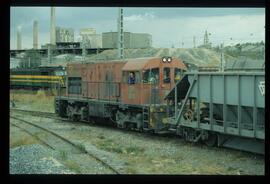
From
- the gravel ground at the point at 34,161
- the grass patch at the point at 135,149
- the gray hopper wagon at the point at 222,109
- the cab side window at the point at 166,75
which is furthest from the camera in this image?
the cab side window at the point at 166,75

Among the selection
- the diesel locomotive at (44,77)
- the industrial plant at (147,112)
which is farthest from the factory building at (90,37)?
the diesel locomotive at (44,77)

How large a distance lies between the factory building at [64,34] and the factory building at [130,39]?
0.84 meters

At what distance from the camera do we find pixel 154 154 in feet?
31.7

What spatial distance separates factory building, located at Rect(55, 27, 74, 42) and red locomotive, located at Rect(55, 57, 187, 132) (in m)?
→ 3.28

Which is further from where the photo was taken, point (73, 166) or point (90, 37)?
point (90, 37)

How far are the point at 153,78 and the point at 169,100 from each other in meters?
0.97

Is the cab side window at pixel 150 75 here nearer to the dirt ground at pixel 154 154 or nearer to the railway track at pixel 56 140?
the dirt ground at pixel 154 154

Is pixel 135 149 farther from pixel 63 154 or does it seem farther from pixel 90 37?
pixel 90 37

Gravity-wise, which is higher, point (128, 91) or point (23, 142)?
point (128, 91)

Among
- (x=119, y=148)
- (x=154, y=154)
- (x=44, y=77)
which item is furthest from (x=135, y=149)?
(x=44, y=77)

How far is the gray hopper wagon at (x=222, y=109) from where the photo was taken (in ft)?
29.3

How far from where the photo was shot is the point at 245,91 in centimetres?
921
